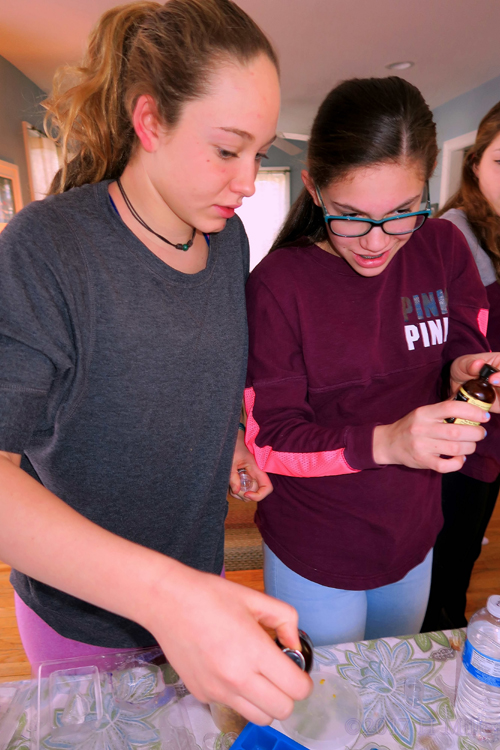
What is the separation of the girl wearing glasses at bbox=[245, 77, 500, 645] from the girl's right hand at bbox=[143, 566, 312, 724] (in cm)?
49

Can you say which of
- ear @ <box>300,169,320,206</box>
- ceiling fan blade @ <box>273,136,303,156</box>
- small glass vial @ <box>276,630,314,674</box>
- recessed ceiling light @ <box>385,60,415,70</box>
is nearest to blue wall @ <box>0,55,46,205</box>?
ceiling fan blade @ <box>273,136,303,156</box>

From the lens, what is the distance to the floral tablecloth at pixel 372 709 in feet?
2.25

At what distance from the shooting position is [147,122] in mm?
783

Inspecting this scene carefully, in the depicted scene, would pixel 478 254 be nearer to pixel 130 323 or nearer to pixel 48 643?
pixel 130 323

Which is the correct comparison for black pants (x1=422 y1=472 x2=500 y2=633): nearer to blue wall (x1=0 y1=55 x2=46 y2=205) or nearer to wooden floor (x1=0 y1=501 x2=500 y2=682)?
wooden floor (x1=0 y1=501 x2=500 y2=682)

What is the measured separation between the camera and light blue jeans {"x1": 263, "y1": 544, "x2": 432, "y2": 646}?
3.38 feet

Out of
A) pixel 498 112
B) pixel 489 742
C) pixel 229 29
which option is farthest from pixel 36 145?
pixel 489 742

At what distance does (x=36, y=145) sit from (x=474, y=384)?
558cm

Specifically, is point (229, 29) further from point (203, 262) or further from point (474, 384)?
point (474, 384)

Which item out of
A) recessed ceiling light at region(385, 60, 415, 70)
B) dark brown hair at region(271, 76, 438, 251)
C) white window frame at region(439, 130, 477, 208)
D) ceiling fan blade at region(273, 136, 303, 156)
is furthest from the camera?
white window frame at region(439, 130, 477, 208)

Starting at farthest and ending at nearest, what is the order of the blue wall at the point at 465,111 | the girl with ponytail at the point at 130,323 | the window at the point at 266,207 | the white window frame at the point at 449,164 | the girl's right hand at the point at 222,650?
the window at the point at 266,207
the white window frame at the point at 449,164
the blue wall at the point at 465,111
the girl with ponytail at the point at 130,323
the girl's right hand at the point at 222,650

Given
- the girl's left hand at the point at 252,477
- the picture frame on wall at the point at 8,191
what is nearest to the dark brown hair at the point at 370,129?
the girl's left hand at the point at 252,477

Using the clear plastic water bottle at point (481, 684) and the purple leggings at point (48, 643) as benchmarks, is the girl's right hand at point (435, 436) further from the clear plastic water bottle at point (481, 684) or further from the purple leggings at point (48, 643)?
the purple leggings at point (48, 643)

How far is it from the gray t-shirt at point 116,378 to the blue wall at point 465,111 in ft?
16.5
